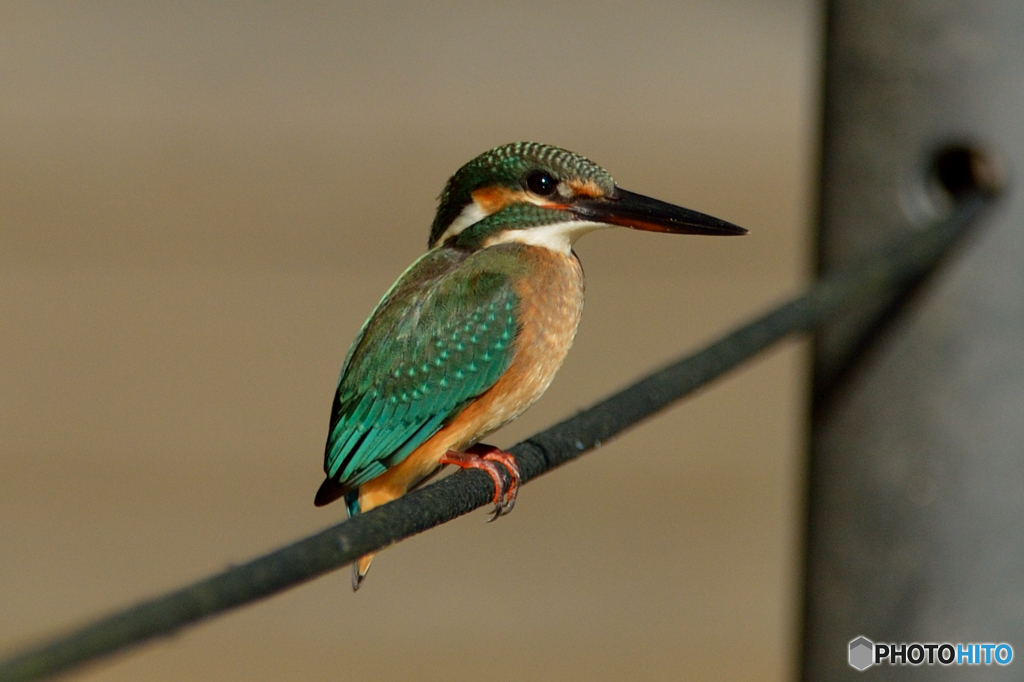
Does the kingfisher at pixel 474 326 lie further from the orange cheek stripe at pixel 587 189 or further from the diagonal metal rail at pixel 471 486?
the diagonal metal rail at pixel 471 486

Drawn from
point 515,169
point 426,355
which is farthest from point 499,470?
point 515,169

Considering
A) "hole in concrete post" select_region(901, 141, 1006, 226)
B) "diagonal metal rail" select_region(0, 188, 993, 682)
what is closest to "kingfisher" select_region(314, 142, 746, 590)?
"diagonal metal rail" select_region(0, 188, 993, 682)

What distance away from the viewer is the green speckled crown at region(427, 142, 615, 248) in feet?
2.84

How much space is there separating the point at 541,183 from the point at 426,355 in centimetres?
15

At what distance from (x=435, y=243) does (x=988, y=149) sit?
44 centimetres

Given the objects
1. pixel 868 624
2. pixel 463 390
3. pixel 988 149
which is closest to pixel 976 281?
pixel 988 149

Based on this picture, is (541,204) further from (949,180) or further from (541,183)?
(949,180)

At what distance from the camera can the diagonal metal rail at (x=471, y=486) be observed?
1.05 feet

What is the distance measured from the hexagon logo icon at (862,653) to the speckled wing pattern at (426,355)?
0.36 meters

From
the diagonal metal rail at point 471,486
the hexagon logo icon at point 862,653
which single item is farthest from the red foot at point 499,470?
the hexagon logo icon at point 862,653

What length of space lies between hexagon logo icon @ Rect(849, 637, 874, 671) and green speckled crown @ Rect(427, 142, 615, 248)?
1.38ft

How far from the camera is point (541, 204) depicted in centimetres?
89

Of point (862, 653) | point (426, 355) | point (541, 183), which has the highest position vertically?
point (541, 183)

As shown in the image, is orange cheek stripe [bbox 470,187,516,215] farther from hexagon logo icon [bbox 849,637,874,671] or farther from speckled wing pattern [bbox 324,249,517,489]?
hexagon logo icon [bbox 849,637,874,671]
